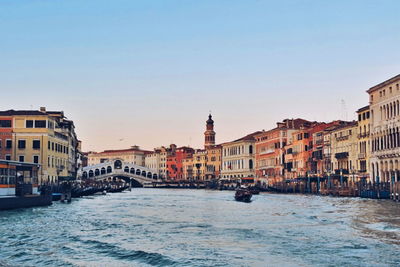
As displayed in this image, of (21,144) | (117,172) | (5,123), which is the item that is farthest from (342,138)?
(117,172)

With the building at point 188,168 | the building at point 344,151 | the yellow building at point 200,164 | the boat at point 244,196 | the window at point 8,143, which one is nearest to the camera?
the boat at point 244,196

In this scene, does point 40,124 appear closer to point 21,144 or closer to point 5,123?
point 21,144

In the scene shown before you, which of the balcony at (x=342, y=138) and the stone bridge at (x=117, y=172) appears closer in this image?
the balcony at (x=342, y=138)

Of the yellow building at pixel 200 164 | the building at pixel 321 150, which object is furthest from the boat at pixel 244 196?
the yellow building at pixel 200 164

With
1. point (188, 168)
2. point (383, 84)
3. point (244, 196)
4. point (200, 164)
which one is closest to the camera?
point (244, 196)

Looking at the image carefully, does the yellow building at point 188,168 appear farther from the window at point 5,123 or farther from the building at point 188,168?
the window at point 5,123

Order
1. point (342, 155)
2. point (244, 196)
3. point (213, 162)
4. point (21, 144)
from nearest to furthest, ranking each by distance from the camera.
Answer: point (244, 196) → point (21, 144) → point (342, 155) → point (213, 162)

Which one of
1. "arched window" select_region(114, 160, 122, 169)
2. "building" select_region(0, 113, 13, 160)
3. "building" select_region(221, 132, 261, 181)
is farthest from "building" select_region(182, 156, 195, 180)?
"building" select_region(0, 113, 13, 160)

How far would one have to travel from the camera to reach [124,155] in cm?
14425

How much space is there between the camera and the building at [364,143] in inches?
2093

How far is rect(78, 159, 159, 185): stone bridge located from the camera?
104625 millimetres

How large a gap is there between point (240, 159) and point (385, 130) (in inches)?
1867

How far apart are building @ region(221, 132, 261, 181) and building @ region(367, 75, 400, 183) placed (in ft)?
136

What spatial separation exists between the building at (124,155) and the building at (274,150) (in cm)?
5580
